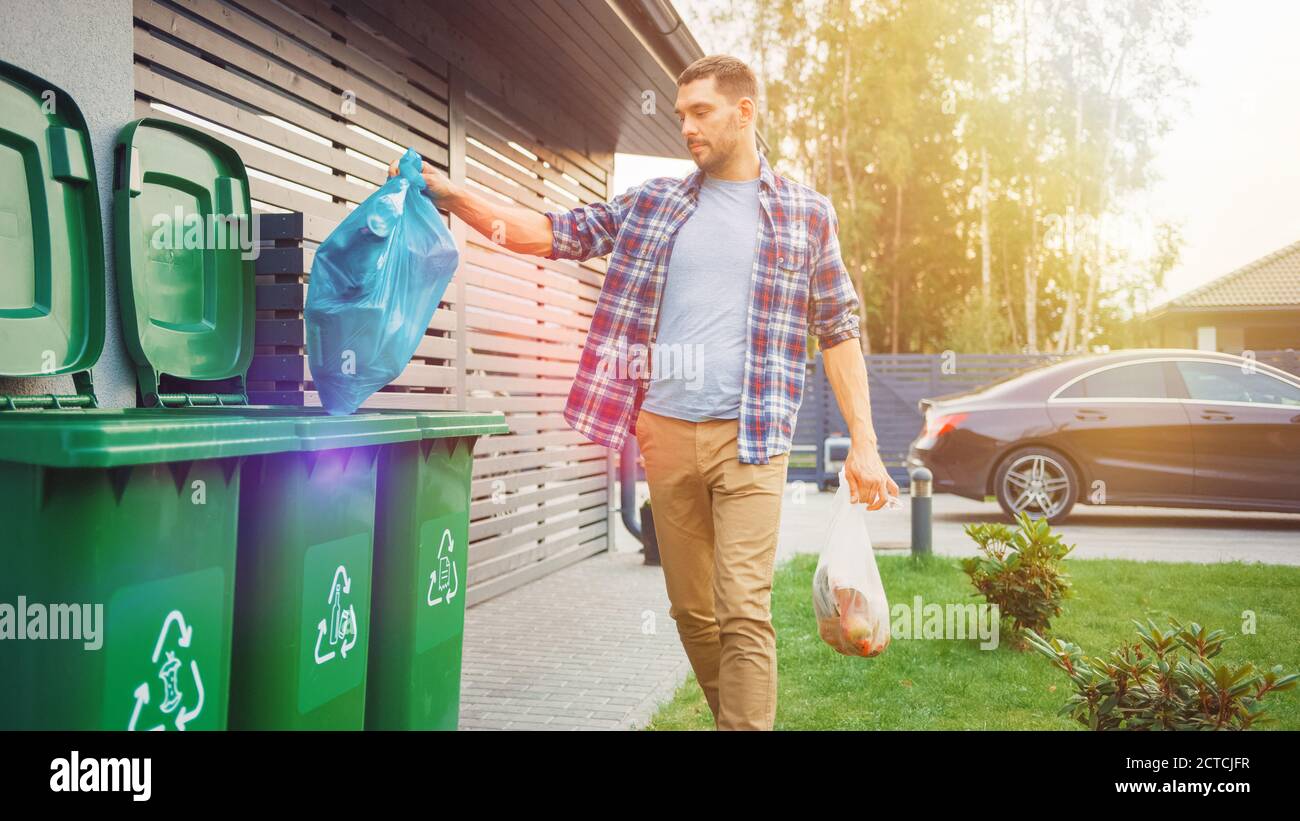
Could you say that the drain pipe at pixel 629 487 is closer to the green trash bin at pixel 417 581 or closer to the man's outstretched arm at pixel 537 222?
the man's outstretched arm at pixel 537 222

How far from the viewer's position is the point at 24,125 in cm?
303

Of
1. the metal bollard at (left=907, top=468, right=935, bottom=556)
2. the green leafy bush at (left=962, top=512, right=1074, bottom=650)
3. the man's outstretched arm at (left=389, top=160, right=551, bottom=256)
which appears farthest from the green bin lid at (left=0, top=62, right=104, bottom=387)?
the metal bollard at (left=907, top=468, right=935, bottom=556)

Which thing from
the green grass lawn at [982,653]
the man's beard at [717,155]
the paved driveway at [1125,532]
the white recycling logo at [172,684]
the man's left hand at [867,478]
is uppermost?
the man's beard at [717,155]

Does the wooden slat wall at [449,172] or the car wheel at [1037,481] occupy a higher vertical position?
the wooden slat wall at [449,172]

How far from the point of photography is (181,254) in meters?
3.79

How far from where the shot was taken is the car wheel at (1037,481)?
9.96 meters

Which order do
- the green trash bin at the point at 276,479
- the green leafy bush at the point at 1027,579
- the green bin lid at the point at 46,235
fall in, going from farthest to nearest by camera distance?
the green leafy bush at the point at 1027,579
the green bin lid at the point at 46,235
the green trash bin at the point at 276,479

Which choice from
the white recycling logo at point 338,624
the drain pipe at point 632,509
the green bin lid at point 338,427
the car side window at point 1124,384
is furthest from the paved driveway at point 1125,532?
the white recycling logo at point 338,624

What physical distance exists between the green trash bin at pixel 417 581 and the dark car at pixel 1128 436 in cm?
753

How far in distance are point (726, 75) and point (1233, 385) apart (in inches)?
328

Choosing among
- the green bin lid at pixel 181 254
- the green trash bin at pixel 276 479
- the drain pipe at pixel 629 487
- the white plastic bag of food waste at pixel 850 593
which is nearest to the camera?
the green trash bin at pixel 276 479

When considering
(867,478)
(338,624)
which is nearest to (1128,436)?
(867,478)
